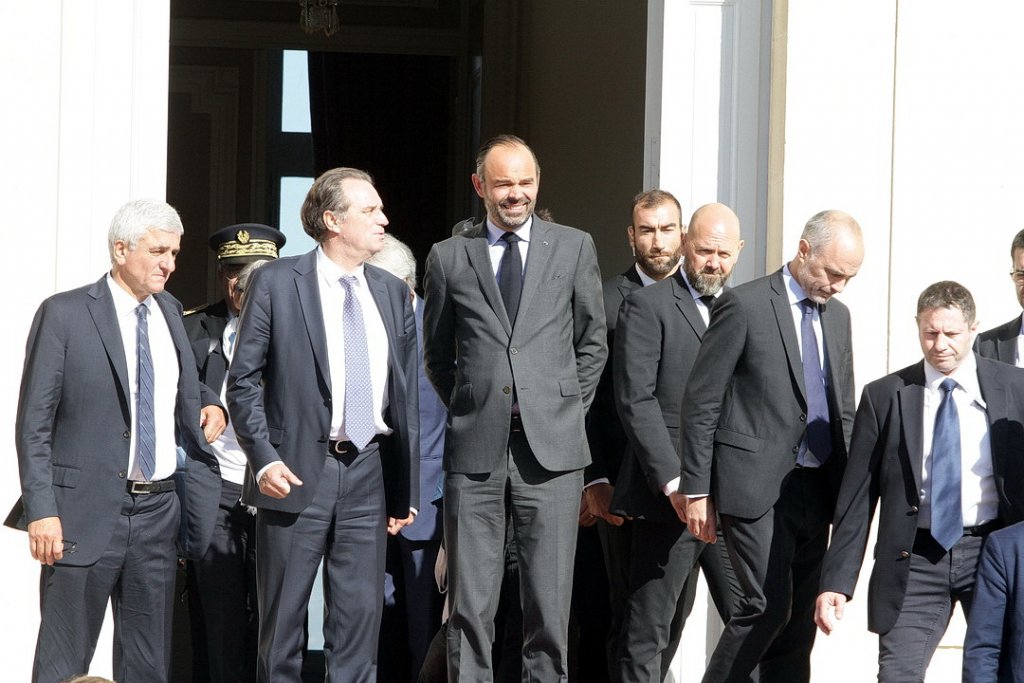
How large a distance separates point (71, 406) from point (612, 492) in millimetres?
1912

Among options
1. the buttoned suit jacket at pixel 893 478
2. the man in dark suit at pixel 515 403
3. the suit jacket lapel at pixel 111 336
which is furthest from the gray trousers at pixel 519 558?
the suit jacket lapel at pixel 111 336

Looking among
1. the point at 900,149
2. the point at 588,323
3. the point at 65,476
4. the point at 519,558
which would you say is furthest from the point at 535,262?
the point at 900,149

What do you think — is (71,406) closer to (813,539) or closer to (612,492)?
(612,492)

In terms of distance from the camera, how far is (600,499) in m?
5.49

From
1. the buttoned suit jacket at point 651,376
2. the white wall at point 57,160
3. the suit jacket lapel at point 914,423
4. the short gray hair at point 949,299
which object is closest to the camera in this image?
the short gray hair at point 949,299

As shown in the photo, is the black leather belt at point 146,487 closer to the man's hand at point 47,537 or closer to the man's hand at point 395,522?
the man's hand at point 47,537

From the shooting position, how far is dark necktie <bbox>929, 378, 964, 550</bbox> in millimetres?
4664

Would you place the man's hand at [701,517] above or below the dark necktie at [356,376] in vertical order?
below

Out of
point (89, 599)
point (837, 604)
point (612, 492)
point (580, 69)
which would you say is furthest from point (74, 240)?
point (580, 69)

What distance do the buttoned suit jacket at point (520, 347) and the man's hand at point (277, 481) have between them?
1.71ft

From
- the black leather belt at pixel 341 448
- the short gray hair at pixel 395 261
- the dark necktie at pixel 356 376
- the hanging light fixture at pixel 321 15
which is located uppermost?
the hanging light fixture at pixel 321 15

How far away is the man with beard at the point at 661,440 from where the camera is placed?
5184mm

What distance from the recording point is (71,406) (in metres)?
4.74

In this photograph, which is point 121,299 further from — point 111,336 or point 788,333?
point 788,333
